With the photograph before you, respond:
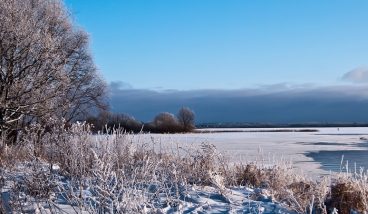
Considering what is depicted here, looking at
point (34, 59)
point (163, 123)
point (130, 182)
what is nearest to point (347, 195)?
point (130, 182)

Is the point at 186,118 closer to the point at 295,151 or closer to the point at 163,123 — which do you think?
the point at 163,123

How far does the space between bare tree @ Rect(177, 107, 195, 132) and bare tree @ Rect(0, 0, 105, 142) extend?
46.0 metres

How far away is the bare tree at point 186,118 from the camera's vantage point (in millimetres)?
72938

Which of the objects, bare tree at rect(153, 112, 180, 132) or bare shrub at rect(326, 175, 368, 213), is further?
bare tree at rect(153, 112, 180, 132)

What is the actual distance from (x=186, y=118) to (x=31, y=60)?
53868 mm

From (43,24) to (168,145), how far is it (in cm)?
1489

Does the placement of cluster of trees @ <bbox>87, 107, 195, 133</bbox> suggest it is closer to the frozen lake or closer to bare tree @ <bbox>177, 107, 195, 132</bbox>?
bare tree @ <bbox>177, 107, 195, 132</bbox>

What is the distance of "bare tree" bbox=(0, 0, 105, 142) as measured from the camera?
2016 centimetres

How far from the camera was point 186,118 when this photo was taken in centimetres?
7531

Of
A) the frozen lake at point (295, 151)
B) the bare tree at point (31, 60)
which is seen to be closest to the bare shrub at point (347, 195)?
the frozen lake at point (295, 151)

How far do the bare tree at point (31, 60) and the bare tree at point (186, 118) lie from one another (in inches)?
1811

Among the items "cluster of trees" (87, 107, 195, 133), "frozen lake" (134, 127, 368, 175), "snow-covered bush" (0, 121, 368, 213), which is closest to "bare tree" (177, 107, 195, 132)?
"cluster of trees" (87, 107, 195, 133)

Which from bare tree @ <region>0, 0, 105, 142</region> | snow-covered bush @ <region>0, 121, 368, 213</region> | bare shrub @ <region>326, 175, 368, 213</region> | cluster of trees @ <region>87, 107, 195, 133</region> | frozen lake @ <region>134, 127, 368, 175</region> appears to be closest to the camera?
snow-covered bush @ <region>0, 121, 368, 213</region>

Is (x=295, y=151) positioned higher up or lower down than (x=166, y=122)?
lower down
